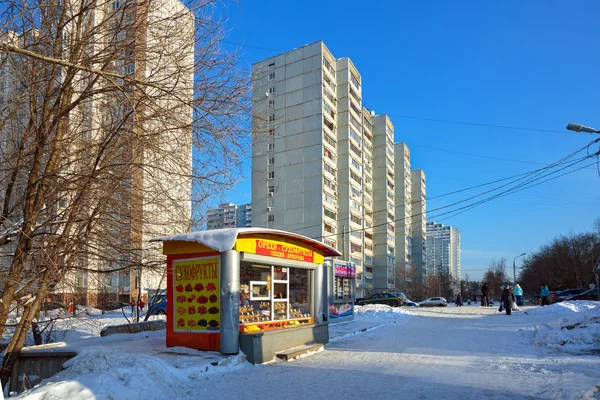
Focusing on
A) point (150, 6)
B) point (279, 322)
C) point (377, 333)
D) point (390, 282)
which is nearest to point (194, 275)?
point (279, 322)

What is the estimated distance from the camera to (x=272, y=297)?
1208cm

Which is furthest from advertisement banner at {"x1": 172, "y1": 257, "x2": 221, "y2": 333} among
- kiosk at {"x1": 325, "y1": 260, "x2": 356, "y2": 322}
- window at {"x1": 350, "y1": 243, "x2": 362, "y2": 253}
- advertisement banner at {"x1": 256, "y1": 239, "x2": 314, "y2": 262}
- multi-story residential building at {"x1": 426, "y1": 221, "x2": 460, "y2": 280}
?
multi-story residential building at {"x1": 426, "y1": 221, "x2": 460, "y2": 280}

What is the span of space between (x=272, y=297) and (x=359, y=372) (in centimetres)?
351

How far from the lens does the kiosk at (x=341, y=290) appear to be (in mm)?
20953

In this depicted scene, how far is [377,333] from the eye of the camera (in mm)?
17297

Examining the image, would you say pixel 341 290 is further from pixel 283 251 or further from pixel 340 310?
pixel 283 251

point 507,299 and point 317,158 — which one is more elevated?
point 317,158

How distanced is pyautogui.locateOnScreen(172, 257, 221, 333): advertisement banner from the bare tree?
165 centimetres

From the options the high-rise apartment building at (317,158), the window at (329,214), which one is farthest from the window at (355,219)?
the window at (329,214)

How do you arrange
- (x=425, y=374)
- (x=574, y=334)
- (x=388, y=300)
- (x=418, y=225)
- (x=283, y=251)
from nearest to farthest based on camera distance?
(x=425, y=374), (x=283, y=251), (x=574, y=334), (x=388, y=300), (x=418, y=225)

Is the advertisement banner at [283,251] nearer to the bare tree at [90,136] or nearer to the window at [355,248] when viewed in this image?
the bare tree at [90,136]

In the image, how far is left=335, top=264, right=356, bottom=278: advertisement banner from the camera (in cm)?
2201

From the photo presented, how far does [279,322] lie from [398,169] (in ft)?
298

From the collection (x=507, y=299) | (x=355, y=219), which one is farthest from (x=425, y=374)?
(x=355, y=219)
